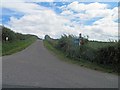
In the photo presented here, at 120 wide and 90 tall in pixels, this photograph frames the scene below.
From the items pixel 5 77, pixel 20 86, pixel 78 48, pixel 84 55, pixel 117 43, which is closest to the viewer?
pixel 20 86

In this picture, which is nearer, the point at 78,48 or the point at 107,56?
the point at 107,56

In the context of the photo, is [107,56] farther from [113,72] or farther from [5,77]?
[5,77]

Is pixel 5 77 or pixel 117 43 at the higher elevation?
pixel 117 43

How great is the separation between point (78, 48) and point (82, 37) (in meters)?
1.40

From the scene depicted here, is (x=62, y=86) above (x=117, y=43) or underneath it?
underneath

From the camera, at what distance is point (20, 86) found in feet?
29.4

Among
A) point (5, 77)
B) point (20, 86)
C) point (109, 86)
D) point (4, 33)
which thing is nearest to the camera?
point (20, 86)

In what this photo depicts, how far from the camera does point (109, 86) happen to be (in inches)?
390

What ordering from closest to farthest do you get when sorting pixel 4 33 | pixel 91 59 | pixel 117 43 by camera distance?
1. pixel 117 43
2. pixel 91 59
3. pixel 4 33

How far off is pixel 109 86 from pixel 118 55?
17.5ft

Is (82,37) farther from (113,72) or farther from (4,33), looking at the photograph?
(4,33)

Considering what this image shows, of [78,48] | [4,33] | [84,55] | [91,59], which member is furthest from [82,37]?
[4,33]

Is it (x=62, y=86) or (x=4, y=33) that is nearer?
Result: (x=62, y=86)

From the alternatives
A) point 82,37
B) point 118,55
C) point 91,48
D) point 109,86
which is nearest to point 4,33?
point 82,37
